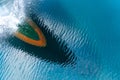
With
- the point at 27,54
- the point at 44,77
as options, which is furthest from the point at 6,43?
the point at 44,77

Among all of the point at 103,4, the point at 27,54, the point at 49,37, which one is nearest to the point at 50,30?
the point at 49,37

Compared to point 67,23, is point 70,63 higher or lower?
lower

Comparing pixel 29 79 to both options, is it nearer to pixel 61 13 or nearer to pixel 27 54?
pixel 27 54

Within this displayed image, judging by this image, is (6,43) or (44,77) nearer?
(44,77)

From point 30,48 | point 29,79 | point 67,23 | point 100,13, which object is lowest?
point 29,79

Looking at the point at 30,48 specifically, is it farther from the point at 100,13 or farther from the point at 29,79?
the point at 100,13

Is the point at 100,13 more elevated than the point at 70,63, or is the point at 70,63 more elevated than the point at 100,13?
the point at 100,13
